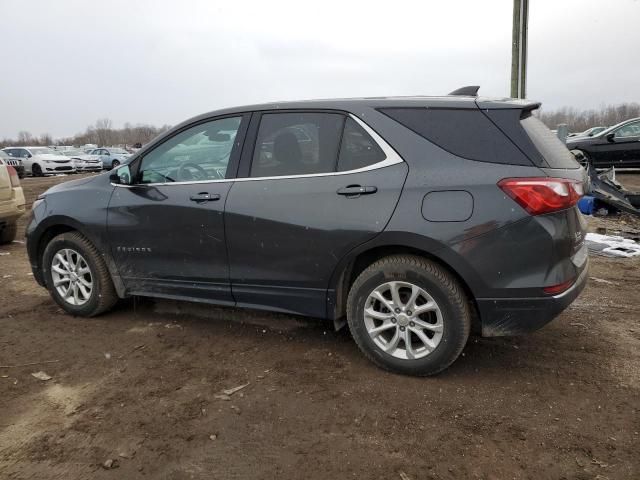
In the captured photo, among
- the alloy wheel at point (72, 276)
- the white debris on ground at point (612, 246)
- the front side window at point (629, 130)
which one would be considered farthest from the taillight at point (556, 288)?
the front side window at point (629, 130)

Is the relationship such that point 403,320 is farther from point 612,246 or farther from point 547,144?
point 612,246

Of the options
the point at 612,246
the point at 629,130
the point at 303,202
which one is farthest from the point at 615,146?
the point at 303,202

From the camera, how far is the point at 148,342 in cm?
391

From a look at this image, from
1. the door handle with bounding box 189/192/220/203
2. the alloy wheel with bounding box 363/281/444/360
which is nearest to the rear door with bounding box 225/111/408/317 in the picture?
the door handle with bounding box 189/192/220/203

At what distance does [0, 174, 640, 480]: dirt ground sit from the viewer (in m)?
2.44

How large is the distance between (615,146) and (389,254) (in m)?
12.8

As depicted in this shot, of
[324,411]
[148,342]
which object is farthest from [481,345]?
[148,342]

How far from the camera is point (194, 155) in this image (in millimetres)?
3912

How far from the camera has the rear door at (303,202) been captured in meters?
3.18

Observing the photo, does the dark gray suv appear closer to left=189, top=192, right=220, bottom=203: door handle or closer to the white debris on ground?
left=189, top=192, right=220, bottom=203: door handle

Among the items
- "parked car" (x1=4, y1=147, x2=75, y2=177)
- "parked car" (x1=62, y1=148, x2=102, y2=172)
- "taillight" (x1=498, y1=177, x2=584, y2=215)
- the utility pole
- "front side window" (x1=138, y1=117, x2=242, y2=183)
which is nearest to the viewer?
"taillight" (x1=498, y1=177, x2=584, y2=215)

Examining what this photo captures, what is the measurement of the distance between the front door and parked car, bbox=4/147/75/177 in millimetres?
25203

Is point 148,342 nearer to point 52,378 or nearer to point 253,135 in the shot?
point 52,378

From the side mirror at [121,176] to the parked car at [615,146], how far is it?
12262 mm
